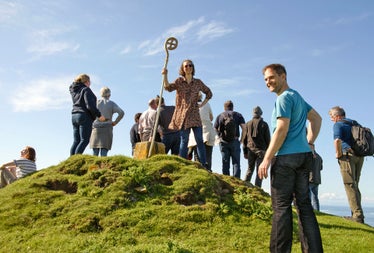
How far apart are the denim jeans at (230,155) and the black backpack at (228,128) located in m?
0.17

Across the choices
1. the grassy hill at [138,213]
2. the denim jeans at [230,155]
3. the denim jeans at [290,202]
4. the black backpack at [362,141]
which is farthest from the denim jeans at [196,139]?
the denim jeans at [290,202]

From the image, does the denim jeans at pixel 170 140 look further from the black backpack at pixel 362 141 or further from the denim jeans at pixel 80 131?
the black backpack at pixel 362 141

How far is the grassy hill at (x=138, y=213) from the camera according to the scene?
6.44 metres

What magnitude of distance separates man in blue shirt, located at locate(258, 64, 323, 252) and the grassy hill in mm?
1569

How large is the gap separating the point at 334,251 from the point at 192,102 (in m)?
4.89

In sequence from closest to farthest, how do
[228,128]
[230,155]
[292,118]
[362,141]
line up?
[292,118], [362,141], [228,128], [230,155]

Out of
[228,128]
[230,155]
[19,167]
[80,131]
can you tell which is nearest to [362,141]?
[228,128]

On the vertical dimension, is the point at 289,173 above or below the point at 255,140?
below

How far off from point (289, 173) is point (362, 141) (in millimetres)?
5135

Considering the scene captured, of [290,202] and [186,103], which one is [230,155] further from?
[290,202]

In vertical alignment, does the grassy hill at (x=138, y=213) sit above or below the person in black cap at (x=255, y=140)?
below

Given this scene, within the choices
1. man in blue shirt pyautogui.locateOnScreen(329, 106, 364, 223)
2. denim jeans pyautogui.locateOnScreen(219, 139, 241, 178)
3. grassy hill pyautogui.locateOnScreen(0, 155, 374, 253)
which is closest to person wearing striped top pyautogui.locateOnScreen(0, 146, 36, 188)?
grassy hill pyautogui.locateOnScreen(0, 155, 374, 253)

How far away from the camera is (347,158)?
9.42 m

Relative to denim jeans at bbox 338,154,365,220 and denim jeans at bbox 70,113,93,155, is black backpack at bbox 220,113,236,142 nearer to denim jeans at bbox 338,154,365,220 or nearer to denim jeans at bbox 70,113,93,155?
denim jeans at bbox 338,154,365,220
